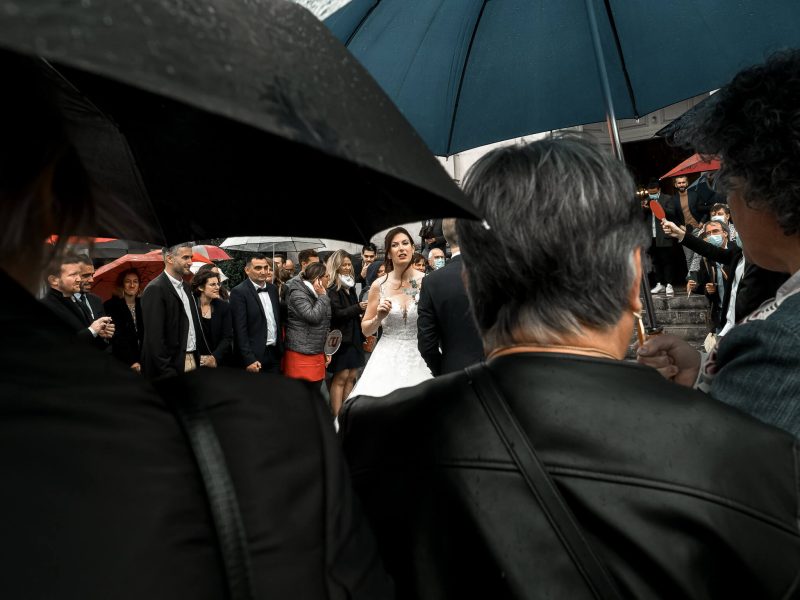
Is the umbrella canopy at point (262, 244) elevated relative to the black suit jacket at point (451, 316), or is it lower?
elevated

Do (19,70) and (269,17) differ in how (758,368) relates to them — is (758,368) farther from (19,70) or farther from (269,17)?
(19,70)

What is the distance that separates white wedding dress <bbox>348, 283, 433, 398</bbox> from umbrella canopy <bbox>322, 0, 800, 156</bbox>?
2.84m

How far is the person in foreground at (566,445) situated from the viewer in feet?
3.85

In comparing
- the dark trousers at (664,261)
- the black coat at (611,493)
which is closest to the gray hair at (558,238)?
the black coat at (611,493)

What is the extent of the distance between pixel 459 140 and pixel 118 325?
16.0ft

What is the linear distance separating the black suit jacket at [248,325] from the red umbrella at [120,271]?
111cm

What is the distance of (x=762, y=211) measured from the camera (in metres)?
1.72

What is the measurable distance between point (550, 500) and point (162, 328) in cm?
561

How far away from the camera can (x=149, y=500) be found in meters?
0.76

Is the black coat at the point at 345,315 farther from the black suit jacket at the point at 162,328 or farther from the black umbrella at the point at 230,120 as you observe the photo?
the black umbrella at the point at 230,120

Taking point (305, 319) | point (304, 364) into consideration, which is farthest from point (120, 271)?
point (304, 364)

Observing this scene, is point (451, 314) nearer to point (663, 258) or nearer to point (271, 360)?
point (271, 360)

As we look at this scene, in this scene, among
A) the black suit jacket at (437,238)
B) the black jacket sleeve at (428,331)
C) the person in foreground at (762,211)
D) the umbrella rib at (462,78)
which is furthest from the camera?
the black suit jacket at (437,238)

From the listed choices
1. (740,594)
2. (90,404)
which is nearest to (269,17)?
(90,404)
